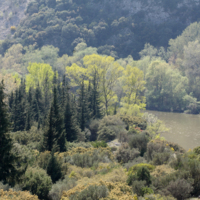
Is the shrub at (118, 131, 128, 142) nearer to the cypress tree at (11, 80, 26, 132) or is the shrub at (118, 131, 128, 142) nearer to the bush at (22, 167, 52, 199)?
the cypress tree at (11, 80, 26, 132)

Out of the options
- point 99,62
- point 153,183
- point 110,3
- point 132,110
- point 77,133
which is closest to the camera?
point 153,183

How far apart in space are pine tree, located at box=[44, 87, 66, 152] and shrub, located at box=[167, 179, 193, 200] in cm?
912

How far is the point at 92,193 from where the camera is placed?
8211mm

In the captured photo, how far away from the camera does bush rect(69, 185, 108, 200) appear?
8.05 m

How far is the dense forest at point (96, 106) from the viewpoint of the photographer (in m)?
10.0

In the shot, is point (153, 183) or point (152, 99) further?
point (152, 99)

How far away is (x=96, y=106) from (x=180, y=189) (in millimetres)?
27487

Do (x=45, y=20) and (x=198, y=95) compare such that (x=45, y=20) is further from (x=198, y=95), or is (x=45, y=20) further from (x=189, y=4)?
(x=198, y=95)

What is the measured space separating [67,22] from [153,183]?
378 feet

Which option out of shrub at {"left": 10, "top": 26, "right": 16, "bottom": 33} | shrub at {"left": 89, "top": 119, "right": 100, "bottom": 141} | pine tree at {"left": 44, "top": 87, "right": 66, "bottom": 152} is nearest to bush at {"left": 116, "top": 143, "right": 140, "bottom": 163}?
pine tree at {"left": 44, "top": 87, "right": 66, "bottom": 152}

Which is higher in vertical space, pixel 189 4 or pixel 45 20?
pixel 189 4

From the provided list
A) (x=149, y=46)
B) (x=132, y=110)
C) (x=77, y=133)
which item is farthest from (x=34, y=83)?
(x=149, y=46)

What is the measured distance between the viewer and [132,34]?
386 feet

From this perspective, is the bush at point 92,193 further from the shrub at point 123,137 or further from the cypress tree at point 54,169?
the shrub at point 123,137
